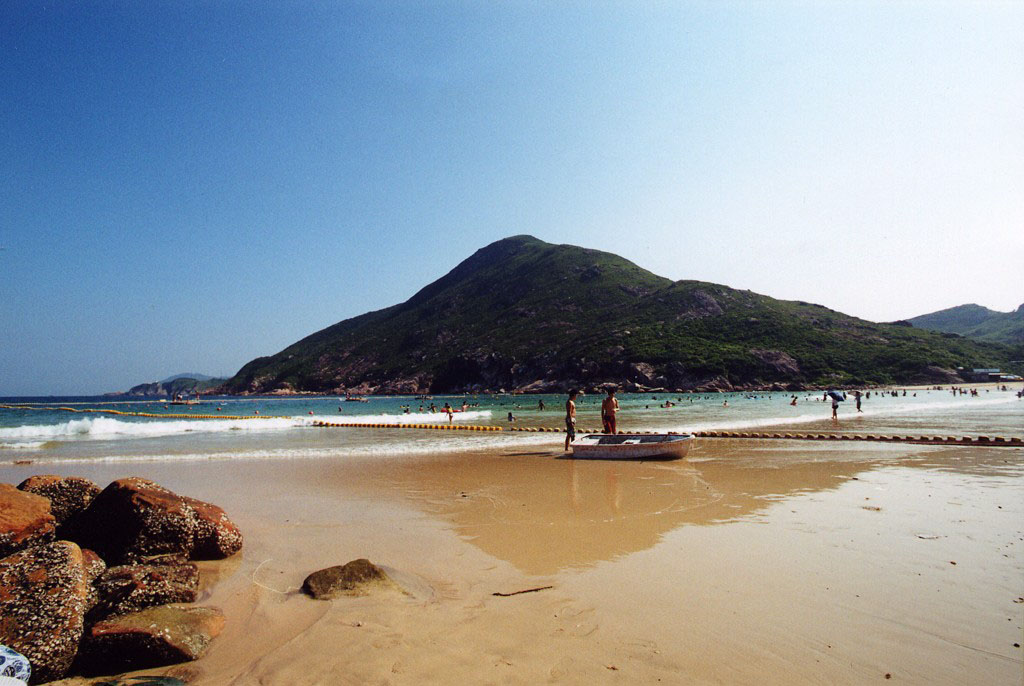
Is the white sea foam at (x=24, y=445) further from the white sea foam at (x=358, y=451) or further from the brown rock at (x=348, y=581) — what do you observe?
the brown rock at (x=348, y=581)

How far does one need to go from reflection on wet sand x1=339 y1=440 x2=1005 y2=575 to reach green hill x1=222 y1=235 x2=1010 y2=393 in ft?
261

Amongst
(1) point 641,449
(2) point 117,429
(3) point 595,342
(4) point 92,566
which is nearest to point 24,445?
(2) point 117,429

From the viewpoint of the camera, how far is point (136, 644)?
174 inches

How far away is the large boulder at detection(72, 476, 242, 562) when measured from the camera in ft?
21.6

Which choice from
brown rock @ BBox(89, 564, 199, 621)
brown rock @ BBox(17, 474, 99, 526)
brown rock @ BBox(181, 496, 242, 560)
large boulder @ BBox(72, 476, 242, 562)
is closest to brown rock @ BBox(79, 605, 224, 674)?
brown rock @ BBox(89, 564, 199, 621)

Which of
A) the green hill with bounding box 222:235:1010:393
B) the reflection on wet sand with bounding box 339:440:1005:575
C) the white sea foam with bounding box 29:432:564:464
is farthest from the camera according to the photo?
the green hill with bounding box 222:235:1010:393

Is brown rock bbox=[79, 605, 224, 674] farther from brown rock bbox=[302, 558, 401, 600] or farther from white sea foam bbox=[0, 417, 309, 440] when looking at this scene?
white sea foam bbox=[0, 417, 309, 440]

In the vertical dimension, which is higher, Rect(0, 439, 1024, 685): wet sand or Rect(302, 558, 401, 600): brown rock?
Rect(302, 558, 401, 600): brown rock

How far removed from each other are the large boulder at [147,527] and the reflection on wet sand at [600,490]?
3569mm

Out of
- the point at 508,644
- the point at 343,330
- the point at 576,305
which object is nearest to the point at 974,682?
the point at 508,644

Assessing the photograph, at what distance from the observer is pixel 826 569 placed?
245 inches

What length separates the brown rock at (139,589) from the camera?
16.3 ft

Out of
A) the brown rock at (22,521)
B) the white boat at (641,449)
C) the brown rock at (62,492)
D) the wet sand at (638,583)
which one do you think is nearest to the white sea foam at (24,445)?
the wet sand at (638,583)

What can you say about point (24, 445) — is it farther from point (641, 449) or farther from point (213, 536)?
point (641, 449)
